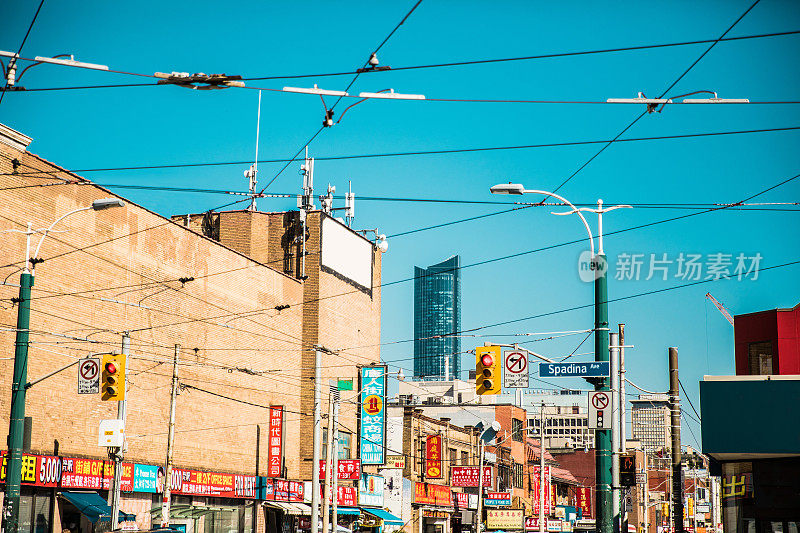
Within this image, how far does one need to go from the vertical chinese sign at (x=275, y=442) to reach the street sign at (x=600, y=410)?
105 ft

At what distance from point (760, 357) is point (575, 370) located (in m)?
18.6

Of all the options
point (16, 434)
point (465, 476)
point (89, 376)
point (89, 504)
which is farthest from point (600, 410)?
point (465, 476)

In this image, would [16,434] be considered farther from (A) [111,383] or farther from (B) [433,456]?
(B) [433,456]

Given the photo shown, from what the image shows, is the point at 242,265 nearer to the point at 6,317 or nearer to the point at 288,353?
the point at 288,353

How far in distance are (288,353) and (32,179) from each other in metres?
22.4

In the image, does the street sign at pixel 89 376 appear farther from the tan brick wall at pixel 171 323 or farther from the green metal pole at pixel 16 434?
the green metal pole at pixel 16 434

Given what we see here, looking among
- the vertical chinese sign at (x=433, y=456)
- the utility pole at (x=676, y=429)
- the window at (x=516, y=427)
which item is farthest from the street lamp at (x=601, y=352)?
the window at (x=516, y=427)

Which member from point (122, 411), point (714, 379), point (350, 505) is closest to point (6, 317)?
point (122, 411)

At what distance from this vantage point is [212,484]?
1790 inches

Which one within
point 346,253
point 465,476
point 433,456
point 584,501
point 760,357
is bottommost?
point 584,501

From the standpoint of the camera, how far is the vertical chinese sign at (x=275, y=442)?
52000mm

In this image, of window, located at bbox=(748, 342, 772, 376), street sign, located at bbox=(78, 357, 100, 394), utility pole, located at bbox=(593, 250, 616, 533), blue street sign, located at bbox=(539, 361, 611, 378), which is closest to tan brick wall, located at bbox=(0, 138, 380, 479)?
street sign, located at bbox=(78, 357, 100, 394)

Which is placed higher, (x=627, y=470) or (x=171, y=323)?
(x=171, y=323)

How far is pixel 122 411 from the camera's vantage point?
31.6m
